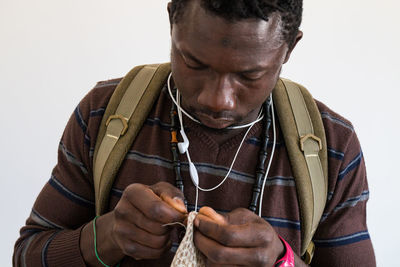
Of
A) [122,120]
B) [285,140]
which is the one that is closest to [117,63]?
[122,120]

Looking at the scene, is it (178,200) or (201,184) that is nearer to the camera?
(178,200)

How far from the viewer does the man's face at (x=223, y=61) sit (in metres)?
0.53

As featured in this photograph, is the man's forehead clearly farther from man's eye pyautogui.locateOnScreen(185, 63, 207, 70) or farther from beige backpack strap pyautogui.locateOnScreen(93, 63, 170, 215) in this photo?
beige backpack strap pyautogui.locateOnScreen(93, 63, 170, 215)

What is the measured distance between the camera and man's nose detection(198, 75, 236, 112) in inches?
22.5

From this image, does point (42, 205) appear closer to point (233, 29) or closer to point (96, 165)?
point (96, 165)

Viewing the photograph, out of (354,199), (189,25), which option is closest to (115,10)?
(189,25)

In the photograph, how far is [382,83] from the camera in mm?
1292

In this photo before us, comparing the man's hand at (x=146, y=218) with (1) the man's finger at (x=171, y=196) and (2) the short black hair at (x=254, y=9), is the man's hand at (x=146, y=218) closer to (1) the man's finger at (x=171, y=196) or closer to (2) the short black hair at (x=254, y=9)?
(1) the man's finger at (x=171, y=196)

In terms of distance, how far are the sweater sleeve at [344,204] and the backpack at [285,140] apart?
0.02 meters

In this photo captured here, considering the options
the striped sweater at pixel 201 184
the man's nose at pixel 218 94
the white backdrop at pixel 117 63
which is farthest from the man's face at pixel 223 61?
the white backdrop at pixel 117 63

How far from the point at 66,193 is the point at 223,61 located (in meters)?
0.38

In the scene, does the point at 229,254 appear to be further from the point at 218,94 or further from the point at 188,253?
the point at 218,94

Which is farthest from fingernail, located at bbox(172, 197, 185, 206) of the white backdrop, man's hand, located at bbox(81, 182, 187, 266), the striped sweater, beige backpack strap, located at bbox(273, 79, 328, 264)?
the white backdrop

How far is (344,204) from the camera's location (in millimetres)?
736
